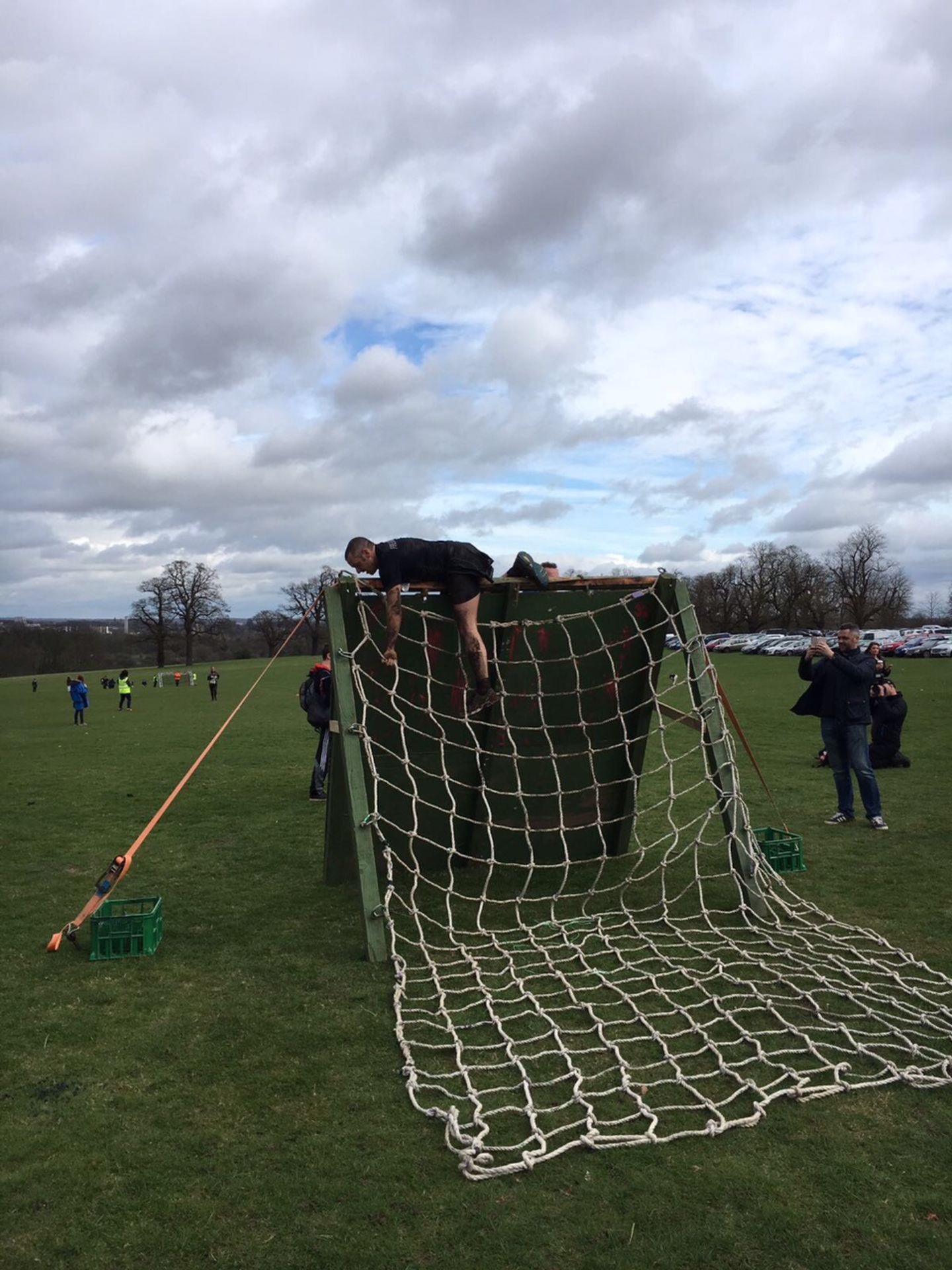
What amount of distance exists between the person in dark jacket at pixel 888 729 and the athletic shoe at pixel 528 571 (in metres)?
6.52

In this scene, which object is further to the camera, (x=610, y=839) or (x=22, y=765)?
(x=22, y=765)

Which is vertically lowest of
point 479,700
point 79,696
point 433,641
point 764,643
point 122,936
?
point 122,936

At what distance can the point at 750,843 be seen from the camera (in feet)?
18.4

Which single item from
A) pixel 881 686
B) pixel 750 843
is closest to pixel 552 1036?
pixel 750 843

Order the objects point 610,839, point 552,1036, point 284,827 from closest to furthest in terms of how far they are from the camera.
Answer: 1. point 552,1036
2. point 610,839
3. point 284,827

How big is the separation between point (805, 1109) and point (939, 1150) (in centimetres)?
44

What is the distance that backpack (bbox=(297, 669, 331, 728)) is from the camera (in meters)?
8.98

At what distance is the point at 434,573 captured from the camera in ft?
18.4

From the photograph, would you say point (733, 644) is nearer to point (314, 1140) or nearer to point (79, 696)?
point (79, 696)

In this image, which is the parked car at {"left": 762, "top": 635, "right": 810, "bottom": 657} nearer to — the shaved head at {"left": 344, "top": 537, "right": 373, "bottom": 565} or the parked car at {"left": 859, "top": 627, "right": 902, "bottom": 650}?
the parked car at {"left": 859, "top": 627, "right": 902, "bottom": 650}

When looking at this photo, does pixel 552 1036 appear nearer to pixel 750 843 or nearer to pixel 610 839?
pixel 750 843

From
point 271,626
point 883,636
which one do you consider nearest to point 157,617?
point 271,626

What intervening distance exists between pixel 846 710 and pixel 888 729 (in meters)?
4.02

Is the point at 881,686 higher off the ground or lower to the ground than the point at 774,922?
higher
